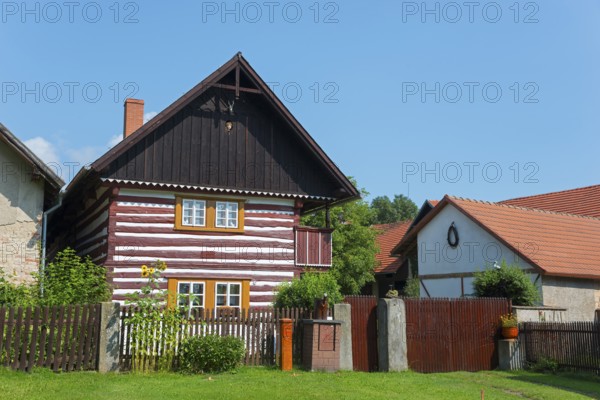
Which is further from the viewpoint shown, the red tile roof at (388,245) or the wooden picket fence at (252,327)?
the red tile roof at (388,245)

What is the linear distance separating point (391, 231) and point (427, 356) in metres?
26.4

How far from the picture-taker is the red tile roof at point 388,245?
3634 cm

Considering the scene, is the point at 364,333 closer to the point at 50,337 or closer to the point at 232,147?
the point at 50,337

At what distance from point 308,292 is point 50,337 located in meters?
7.13

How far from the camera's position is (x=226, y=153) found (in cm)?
2186

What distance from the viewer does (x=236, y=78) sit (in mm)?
21469

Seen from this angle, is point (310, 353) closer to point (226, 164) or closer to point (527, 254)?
point (226, 164)

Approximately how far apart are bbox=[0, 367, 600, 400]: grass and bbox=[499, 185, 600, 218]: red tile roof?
1793 cm

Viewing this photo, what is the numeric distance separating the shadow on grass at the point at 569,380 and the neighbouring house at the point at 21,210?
13.9m

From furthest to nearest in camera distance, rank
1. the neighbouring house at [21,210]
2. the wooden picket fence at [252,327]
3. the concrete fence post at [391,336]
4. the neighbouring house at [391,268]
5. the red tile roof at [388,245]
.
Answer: the red tile roof at [388,245]
the neighbouring house at [391,268]
the neighbouring house at [21,210]
the concrete fence post at [391,336]
the wooden picket fence at [252,327]

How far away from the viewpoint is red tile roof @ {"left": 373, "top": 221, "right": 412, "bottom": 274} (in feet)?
119

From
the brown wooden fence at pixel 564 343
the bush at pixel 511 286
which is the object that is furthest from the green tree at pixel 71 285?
the brown wooden fence at pixel 564 343

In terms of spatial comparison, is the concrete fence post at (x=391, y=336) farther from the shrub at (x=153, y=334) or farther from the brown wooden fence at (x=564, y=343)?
the shrub at (x=153, y=334)

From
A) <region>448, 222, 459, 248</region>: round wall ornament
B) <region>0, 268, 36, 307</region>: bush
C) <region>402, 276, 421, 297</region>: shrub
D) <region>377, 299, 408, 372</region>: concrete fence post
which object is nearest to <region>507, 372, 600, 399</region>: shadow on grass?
<region>377, 299, 408, 372</region>: concrete fence post
